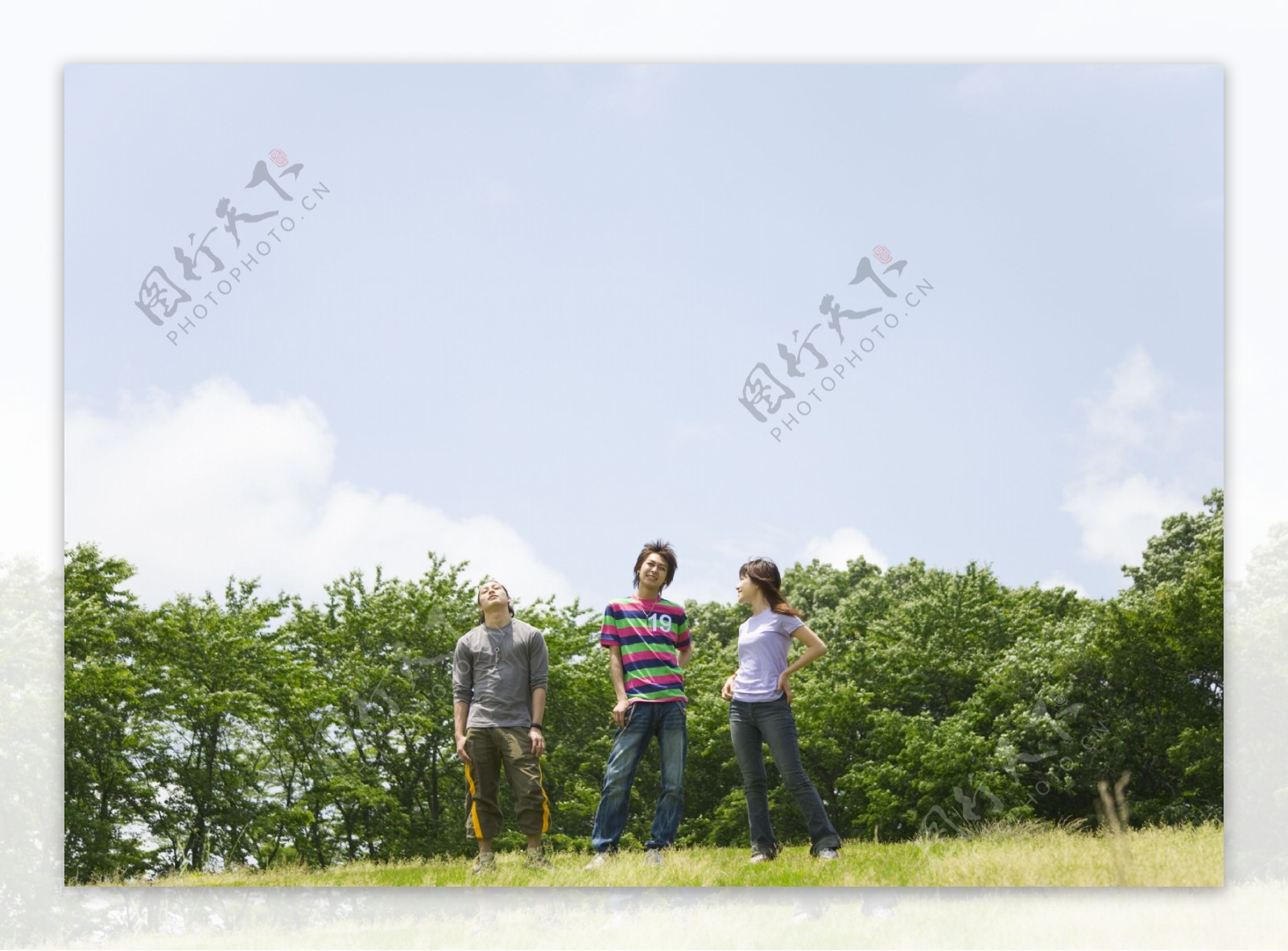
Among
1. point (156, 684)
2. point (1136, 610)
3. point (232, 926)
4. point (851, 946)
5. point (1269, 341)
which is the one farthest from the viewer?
point (1136, 610)

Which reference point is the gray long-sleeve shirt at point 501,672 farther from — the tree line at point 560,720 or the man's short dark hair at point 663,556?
the tree line at point 560,720

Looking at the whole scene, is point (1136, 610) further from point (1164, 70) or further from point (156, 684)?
point (156, 684)

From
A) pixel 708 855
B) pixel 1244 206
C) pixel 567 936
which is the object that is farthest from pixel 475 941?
pixel 1244 206

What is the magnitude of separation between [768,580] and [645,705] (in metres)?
0.97

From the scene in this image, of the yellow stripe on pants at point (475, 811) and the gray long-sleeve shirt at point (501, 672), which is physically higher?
the gray long-sleeve shirt at point (501, 672)

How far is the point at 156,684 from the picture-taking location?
28.8ft

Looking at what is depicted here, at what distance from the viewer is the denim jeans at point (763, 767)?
621 centimetres

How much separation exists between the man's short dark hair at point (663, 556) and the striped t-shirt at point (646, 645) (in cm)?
14

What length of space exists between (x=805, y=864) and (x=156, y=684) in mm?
5211

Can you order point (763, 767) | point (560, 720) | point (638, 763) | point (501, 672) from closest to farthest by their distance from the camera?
point (763, 767), point (638, 763), point (501, 672), point (560, 720)

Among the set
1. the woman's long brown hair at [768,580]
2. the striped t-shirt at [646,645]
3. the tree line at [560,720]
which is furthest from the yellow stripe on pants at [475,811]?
the woman's long brown hair at [768,580]

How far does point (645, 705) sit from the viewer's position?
6418 mm

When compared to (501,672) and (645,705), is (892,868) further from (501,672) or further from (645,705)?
(501,672)

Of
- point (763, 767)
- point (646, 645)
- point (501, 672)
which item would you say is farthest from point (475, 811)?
point (763, 767)
